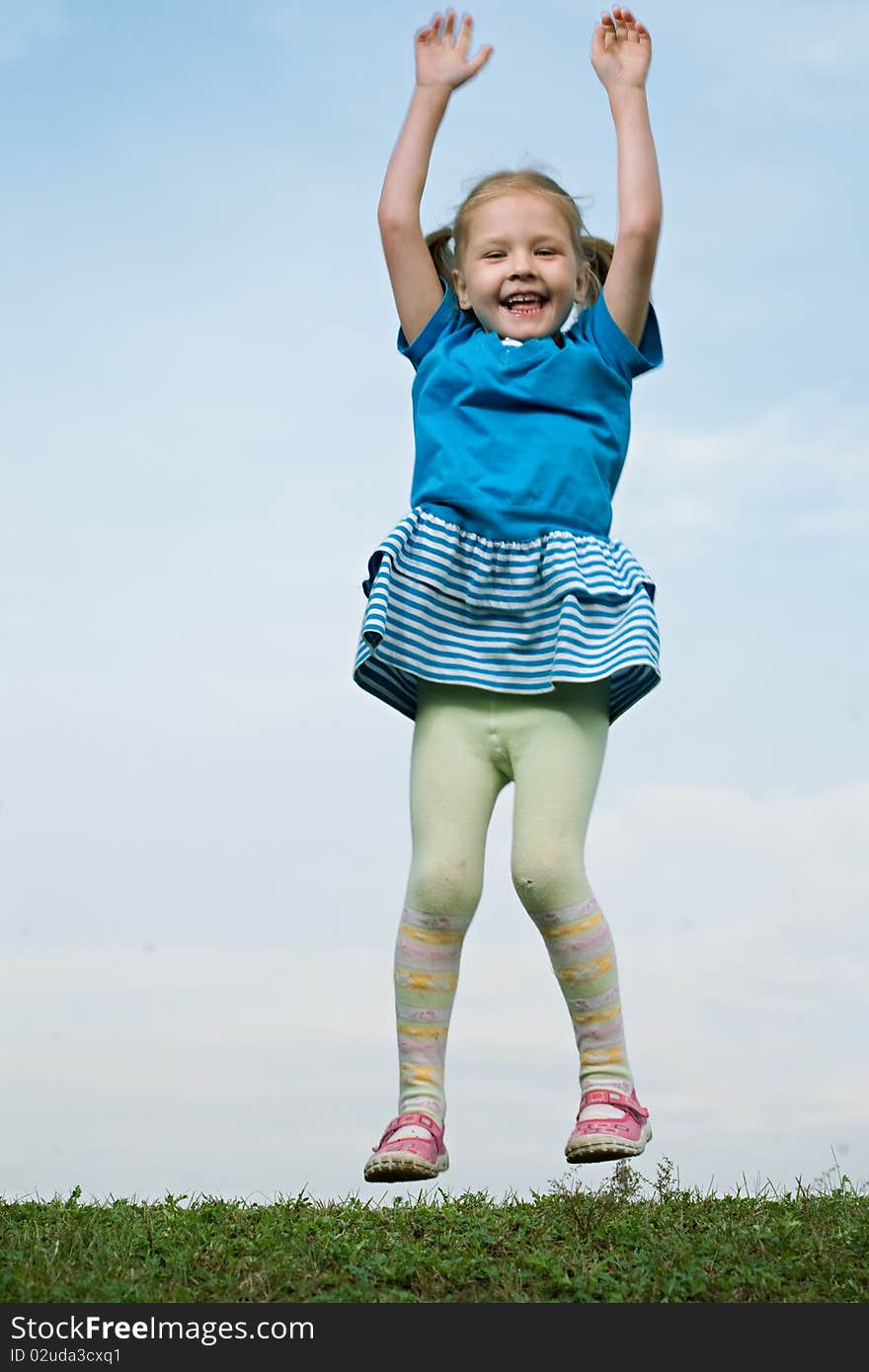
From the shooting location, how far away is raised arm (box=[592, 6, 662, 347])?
514cm

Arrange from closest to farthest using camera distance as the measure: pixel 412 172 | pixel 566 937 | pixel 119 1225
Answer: pixel 566 937 → pixel 412 172 → pixel 119 1225

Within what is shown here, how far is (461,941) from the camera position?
498 cm

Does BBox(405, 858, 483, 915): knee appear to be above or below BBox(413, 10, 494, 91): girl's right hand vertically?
below

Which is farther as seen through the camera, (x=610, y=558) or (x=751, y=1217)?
(x=751, y=1217)

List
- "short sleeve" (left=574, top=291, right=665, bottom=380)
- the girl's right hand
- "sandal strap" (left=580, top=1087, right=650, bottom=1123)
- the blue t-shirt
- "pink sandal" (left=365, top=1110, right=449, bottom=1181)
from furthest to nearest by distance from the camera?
the girl's right hand → "short sleeve" (left=574, top=291, right=665, bottom=380) → the blue t-shirt → "sandal strap" (left=580, top=1087, right=650, bottom=1123) → "pink sandal" (left=365, top=1110, right=449, bottom=1181)

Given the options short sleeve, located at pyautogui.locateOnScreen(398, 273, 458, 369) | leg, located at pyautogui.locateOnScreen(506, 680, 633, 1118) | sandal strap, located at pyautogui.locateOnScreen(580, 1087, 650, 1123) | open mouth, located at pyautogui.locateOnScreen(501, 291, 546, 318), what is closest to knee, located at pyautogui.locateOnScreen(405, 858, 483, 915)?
leg, located at pyautogui.locateOnScreen(506, 680, 633, 1118)

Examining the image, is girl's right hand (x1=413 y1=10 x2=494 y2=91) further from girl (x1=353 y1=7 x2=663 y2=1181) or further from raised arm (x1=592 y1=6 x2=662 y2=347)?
raised arm (x1=592 y1=6 x2=662 y2=347)

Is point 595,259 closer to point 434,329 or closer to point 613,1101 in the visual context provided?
point 434,329

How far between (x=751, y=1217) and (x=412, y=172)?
4.48 meters

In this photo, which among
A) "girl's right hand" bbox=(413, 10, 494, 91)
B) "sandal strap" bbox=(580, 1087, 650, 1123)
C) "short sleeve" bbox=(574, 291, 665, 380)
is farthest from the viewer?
"girl's right hand" bbox=(413, 10, 494, 91)

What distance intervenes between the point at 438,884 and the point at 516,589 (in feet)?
3.15

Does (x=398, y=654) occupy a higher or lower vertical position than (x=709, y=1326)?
higher

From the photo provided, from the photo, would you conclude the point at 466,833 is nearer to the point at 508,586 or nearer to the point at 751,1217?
the point at 508,586

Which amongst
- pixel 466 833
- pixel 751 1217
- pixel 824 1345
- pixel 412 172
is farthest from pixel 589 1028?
pixel 412 172
